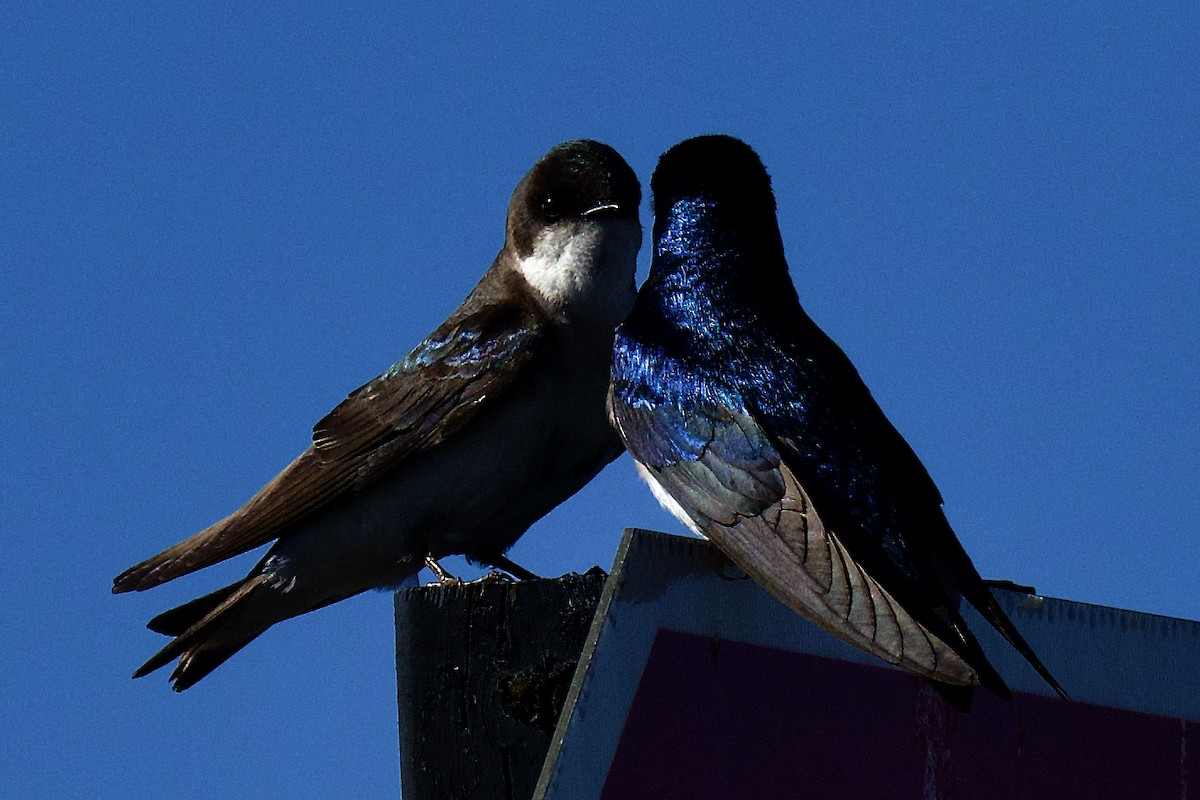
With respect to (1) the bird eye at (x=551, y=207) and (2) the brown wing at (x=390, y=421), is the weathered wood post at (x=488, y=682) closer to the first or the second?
(2) the brown wing at (x=390, y=421)

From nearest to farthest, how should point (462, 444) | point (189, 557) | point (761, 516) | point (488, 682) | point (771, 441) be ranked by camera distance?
1. point (488, 682)
2. point (761, 516)
3. point (771, 441)
4. point (462, 444)
5. point (189, 557)

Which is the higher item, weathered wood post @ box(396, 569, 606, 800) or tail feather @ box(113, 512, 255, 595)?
tail feather @ box(113, 512, 255, 595)

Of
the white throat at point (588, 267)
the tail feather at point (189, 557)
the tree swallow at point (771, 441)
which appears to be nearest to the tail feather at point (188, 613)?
the tail feather at point (189, 557)

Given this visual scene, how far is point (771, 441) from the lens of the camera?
3.39m

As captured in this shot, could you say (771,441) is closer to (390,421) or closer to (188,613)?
(390,421)

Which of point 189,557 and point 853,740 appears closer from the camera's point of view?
point 853,740

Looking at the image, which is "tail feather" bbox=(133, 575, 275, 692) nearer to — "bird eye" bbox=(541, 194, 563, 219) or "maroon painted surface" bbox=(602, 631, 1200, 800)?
"bird eye" bbox=(541, 194, 563, 219)

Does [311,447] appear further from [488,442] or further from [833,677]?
[833,677]

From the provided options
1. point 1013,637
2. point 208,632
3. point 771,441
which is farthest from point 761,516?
point 208,632

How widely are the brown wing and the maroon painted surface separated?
2.04 m

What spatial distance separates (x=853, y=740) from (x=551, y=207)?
2.66 m

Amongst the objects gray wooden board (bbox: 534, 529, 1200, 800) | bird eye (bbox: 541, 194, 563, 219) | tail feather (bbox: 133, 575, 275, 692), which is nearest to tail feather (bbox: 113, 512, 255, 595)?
tail feather (bbox: 133, 575, 275, 692)

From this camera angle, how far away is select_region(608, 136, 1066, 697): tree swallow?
2857 millimetres

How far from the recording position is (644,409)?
375cm
